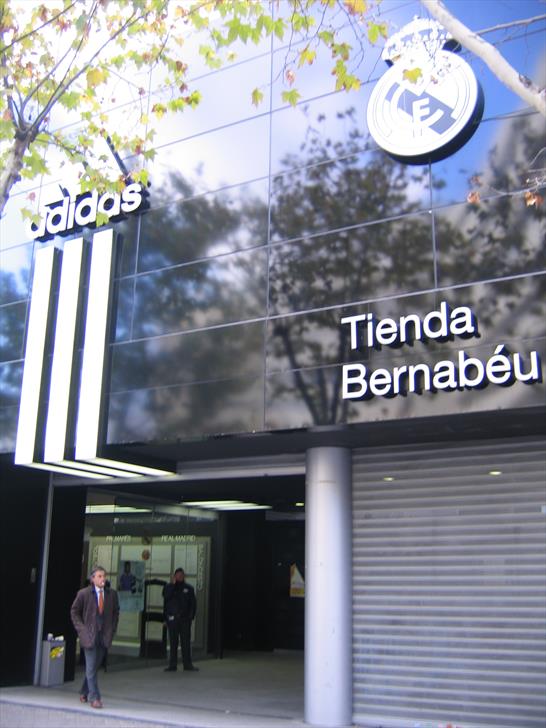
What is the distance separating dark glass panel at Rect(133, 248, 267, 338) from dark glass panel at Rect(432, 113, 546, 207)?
2.52 m

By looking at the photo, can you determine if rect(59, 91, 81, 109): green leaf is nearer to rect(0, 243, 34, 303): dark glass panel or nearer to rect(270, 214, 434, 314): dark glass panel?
rect(270, 214, 434, 314): dark glass panel

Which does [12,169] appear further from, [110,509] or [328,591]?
[110,509]

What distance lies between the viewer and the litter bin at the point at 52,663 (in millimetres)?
12164

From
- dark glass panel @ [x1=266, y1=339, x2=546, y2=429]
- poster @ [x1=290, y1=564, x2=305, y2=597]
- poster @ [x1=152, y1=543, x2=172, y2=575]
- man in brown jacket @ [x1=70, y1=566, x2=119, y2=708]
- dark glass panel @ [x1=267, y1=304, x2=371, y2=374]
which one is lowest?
man in brown jacket @ [x1=70, y1=566, x2=119, y2=708]

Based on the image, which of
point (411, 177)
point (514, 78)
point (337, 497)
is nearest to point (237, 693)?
point (337, 497)

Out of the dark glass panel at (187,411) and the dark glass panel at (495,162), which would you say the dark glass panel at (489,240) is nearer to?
the dark glass panel at (495,162)

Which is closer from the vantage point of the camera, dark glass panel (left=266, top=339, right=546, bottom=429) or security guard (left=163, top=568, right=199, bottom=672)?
dark glass panel (left=266, top=339, right=546, bottom=429)

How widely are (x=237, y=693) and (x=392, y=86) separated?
878cm

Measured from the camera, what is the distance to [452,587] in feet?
30.1

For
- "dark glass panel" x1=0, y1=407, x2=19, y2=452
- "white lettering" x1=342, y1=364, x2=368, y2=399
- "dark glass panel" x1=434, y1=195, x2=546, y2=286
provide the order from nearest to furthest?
"dark glass panel" x1=434, y1=195, x2=546, y2=286, "white lettering" x1=342, y1=364, x2=368, y2=399, "dark glass panel" x1=0, y1=407, x2=19, y2=452

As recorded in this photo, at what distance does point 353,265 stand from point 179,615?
8.15 m

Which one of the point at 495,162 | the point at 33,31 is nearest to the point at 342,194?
the point at 495,162

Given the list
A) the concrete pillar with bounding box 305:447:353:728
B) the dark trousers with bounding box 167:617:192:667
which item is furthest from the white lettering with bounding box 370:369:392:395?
the dark trousers with bounding box 167:617:192:667

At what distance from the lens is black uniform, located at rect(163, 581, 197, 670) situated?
564 inches
